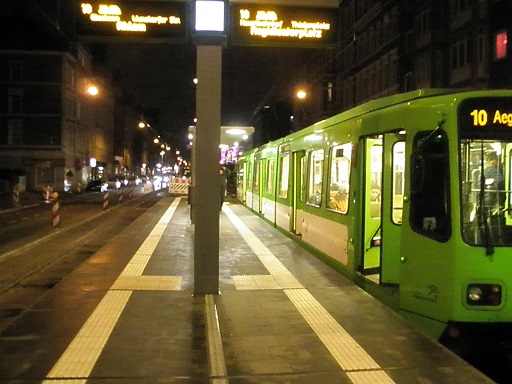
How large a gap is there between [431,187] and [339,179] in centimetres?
462

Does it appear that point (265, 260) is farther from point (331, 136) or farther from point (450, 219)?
point (450, 219)

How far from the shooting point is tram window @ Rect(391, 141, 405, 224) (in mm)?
9406

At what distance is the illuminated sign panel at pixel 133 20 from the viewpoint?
922 cm

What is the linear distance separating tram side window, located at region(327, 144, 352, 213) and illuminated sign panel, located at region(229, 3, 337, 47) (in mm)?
2233

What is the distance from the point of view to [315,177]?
48.1 feet

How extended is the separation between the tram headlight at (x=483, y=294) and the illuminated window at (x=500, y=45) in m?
23.3

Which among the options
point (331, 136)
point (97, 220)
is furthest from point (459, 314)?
point (97, 220)

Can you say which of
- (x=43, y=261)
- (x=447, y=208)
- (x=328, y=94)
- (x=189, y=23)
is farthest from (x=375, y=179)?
(x=328, y=94)

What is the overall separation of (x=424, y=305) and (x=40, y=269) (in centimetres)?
881

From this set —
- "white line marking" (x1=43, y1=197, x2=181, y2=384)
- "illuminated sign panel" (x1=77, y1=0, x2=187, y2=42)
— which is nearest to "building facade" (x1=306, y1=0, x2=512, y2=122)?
"illuminated sign panel" (x1=77, y1=0, x2=187, y2=42)

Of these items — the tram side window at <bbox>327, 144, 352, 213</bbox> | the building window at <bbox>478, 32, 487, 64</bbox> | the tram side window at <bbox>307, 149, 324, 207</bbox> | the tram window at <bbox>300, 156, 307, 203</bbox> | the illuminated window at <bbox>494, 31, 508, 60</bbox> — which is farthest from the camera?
the building window at <bbox>478, 32, 487, 64</bbox>

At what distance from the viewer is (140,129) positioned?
134000 mm

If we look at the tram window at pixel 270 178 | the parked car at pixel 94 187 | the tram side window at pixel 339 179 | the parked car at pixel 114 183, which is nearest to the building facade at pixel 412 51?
the tram window at pixel 270 178

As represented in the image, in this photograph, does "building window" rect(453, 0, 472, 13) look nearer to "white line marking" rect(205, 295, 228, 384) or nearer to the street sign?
the street sign
